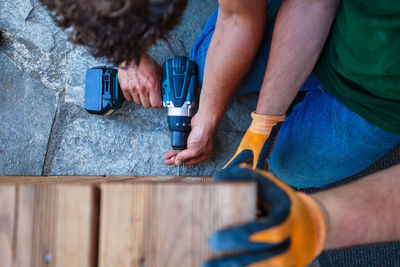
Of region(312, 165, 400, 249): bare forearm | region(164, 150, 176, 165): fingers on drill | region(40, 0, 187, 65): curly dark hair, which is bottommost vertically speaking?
region(164, 150, 176, 165): fingers on drill

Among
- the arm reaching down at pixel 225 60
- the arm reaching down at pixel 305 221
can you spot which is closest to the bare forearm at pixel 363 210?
the arm reaching down at pixel 305 221

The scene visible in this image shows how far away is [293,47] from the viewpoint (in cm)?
102

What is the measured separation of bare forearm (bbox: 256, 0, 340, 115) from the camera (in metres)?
0.96

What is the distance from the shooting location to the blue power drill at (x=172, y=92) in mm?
1466

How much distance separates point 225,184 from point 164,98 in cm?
117

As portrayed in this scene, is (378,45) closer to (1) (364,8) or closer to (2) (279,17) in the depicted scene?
(1) (364,8)

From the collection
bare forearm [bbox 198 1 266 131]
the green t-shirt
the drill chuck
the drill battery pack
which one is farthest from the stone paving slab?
the green t-shirt

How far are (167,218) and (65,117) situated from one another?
1501mm

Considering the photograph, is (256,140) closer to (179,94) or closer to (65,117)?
(179,94)

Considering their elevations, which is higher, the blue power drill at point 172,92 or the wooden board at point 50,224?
the blue power drill at point 172,92

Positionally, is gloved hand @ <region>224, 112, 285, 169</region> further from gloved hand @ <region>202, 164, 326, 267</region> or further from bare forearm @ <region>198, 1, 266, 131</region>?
gloved hand @ <region>202, 164, 326, 267</region>

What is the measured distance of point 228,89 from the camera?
129 centimetres

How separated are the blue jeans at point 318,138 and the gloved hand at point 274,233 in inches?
24.2

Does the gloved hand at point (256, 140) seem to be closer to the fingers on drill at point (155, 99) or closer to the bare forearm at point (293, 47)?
the bare forearm at point (293, 47)
